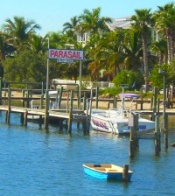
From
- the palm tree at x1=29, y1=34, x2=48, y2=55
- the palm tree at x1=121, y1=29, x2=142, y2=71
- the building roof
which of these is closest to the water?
the palm tree at x1=121, y1=29, x2=142, y2=71

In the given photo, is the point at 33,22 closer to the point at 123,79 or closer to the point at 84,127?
the point at 123,79

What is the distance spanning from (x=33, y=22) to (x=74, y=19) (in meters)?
18.3

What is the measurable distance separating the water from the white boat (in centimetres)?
84

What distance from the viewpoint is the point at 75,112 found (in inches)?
2520

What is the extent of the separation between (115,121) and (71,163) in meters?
15.7

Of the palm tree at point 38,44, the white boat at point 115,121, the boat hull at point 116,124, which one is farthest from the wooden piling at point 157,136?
the palm tree at point 38,44

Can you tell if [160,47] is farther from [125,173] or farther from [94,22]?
[125,173]

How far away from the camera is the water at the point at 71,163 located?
39.3 metres

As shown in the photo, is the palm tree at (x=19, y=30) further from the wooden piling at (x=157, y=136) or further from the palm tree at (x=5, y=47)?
the wooden piling at (x=157, y=136)

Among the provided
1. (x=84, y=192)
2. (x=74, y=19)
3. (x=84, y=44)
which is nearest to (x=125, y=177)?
(x=84, y=192)

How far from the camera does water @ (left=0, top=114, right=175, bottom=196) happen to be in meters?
39.3

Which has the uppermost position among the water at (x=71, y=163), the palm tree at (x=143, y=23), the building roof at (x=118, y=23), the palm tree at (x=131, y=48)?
the building roof at (x=118, y=23)

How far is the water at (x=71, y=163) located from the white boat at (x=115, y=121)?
84 cm

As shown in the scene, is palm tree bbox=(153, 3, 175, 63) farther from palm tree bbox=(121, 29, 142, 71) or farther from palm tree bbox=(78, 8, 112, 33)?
palm tree bbox=(78, 8, 112, 33)
